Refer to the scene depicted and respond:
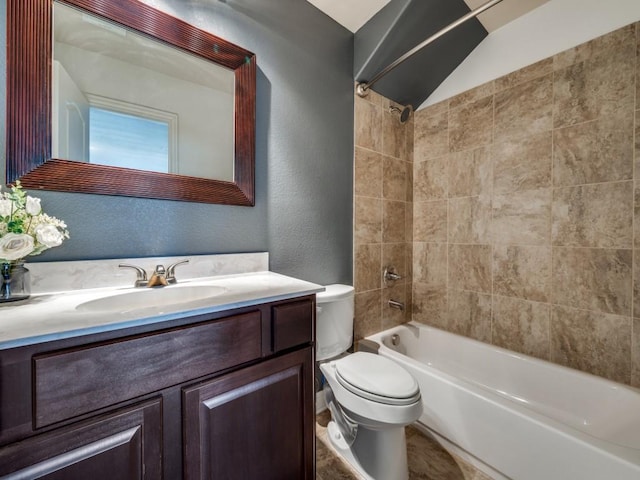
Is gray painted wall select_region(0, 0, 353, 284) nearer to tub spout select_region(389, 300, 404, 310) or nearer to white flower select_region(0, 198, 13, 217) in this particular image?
white flower select_region(0, 198, 13, 217)

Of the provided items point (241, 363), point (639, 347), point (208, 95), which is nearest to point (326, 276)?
point (241, 363)

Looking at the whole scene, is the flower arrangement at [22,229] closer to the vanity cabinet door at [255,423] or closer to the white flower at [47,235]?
the white flower at [47,235]

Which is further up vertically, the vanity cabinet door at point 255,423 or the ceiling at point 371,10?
the ceiling at point 371,10

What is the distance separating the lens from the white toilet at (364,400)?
3.45 feet

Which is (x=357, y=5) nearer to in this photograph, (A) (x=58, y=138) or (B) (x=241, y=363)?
(A) (x=58, y=138)

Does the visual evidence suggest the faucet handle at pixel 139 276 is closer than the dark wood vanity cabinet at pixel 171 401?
No

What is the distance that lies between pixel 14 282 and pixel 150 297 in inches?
13.7

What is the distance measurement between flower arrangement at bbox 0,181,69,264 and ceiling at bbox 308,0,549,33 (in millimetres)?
1706

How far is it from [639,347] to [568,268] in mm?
436

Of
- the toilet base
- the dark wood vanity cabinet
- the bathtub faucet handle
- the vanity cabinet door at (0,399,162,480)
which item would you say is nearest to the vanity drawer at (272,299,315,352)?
the dark wood vanity cabinet

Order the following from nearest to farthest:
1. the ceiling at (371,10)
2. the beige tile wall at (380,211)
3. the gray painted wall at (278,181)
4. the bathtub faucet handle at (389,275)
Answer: the gray painted wall at (278,181)
the ceiling at (371,10)
the beige tile wall at (380,211)
the bathtub faucet handle at (389,275)

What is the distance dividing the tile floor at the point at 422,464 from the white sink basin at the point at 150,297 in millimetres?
1015

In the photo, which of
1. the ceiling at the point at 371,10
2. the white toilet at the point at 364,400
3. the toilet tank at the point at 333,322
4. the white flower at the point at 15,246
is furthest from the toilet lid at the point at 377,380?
the ceiling at the point at 371,10

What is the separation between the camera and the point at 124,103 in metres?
1.02
